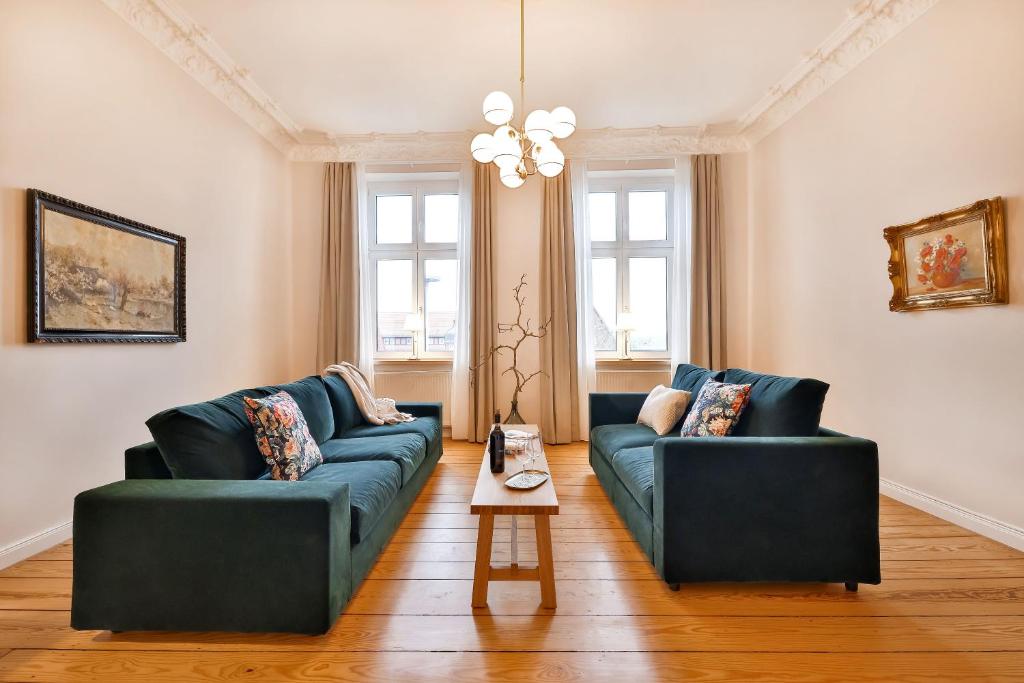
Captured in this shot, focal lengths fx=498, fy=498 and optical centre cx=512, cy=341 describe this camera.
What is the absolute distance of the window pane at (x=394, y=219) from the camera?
5.54 metres

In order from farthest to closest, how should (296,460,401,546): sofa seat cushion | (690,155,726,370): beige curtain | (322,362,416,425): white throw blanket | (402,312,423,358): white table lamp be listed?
1. (402,312,423,358): white table lamp
2. (690,155,726,370): beige curtain
3. (322,362,416,425): white throw blanket
4. (296,460,401,546): sofa seat cushion

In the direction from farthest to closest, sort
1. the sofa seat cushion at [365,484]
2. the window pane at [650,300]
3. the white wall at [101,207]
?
the window pane at [650,300], the white wall at [101,207], the sofa seat cushion at [365,484]

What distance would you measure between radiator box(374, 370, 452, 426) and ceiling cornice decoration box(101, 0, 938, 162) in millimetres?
Answer: 2261

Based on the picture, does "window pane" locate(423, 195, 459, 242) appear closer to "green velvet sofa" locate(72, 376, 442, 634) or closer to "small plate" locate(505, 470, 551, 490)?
"small plate" locate(505, 470, 551, 490)

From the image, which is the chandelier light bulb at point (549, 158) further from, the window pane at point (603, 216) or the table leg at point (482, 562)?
the window pane at point (603, 216)

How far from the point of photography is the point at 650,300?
214 inches

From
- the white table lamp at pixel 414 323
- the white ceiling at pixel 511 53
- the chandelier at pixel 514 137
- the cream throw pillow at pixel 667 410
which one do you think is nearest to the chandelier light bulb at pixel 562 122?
the chandelier at pixel 514 137

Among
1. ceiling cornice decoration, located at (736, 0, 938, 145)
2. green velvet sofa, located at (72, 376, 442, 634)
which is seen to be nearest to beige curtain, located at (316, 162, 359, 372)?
green velvet sofa, located at (72, 376, 442, 634)

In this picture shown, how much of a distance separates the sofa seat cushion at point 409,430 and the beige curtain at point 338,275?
5.17ft

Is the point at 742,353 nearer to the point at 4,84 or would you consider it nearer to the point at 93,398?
the point at 93,398

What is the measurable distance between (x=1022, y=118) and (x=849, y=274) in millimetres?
1350

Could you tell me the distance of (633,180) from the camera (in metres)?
5.45

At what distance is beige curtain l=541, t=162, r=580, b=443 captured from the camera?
505 centimetres

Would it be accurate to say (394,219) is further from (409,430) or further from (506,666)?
(506,666)
